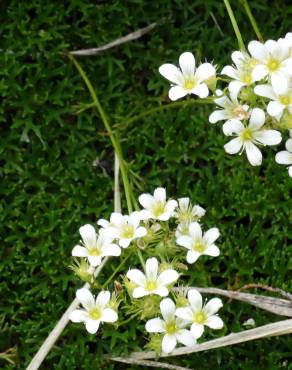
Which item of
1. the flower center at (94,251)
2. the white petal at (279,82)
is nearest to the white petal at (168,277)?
the flower center at (94,251)

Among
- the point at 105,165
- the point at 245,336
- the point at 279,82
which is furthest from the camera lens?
the point at 105,165

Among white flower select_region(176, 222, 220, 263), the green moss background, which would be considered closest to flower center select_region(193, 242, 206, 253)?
white flower select_region(176, 222, 220, 263)

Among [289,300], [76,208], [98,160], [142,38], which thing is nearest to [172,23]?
[142,38]

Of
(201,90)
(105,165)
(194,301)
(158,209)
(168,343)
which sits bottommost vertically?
(168,343)

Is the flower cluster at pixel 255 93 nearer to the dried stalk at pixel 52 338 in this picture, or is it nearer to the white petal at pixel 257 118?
the white petal at pixel 257 118

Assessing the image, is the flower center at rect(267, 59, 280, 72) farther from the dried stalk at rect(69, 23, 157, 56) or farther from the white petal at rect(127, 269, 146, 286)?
the dried stalk at rect(69, 23, 157, 56)

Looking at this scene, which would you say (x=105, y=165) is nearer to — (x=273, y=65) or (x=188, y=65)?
(x=188, y=65)

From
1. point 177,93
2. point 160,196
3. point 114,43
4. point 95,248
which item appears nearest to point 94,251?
point 95,248

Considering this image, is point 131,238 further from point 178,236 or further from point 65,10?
point 65,10
